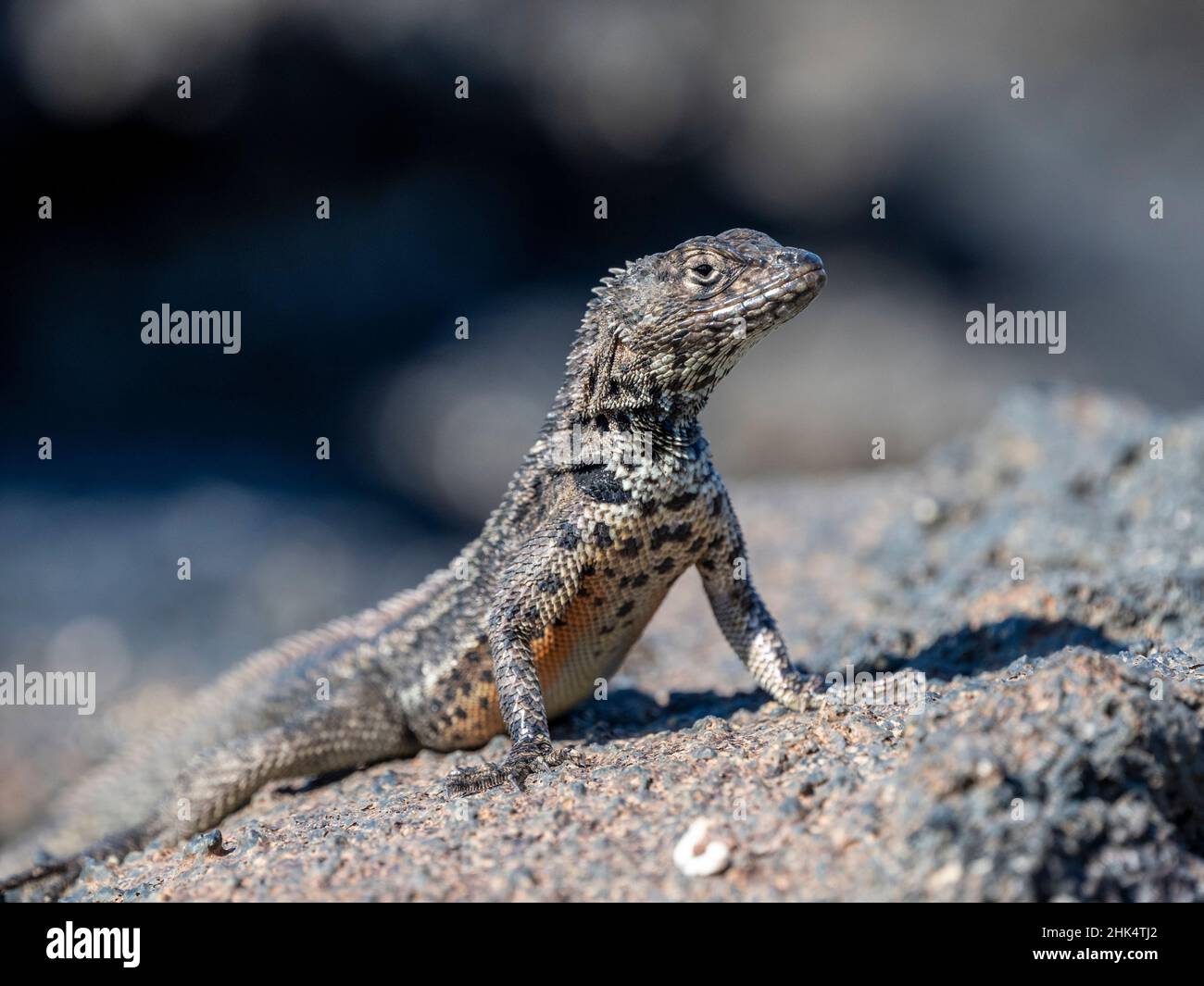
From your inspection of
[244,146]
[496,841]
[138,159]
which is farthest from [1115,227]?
[496,841]

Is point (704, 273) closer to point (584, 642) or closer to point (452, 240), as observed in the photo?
point (584, 642)

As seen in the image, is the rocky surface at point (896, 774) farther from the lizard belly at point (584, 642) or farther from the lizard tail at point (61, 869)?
the lizard tail at point (61, 869)

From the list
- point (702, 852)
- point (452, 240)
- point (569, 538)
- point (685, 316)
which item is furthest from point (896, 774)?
point (452, 240)

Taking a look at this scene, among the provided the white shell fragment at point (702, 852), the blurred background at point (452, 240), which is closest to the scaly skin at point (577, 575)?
the white shell fragment at point (702, 852)

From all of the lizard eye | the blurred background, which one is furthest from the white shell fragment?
the blurred background

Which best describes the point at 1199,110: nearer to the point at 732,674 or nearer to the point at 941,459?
the point at 941,459

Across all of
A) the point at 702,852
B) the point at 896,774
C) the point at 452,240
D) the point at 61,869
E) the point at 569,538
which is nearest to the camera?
the point at 702,852

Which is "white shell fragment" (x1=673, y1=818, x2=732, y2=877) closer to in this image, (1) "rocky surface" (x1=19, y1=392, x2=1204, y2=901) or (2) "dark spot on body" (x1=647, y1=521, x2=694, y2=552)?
(1) "rocky surface" (x1=19, y1=392, x2=1204, y2=901)
